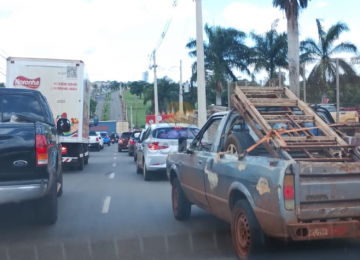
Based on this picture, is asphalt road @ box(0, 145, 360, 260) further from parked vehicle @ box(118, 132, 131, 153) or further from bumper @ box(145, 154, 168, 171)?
parked vehicle @ box(118, 132, 131, 153)

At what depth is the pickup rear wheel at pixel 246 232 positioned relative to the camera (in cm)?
578

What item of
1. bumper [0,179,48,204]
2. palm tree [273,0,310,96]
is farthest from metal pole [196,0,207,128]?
bumper [0,179,48,204]

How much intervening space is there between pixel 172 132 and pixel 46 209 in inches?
259

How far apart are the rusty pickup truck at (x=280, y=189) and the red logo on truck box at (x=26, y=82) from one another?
10760 millimetres

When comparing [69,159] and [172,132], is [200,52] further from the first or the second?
[172,132]

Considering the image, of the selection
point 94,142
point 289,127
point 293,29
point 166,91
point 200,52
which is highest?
point 166,91

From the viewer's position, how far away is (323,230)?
5.33m

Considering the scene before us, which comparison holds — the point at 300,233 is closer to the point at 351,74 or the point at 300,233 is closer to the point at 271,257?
the point at 271,257

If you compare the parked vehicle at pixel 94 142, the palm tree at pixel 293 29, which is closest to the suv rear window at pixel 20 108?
the palm tree at pixel 293 29

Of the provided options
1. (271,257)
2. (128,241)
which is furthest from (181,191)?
(271,257)

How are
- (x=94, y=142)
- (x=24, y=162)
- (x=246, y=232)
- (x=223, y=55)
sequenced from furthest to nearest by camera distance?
(x=223, y=55), (x=94, y=142), (x=24, y=162), (x=246, y=232)

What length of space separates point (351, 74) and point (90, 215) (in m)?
13.1

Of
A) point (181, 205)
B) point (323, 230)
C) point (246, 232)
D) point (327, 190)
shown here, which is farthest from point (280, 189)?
point (181, 205)

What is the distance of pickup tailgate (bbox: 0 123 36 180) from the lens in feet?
22.7
